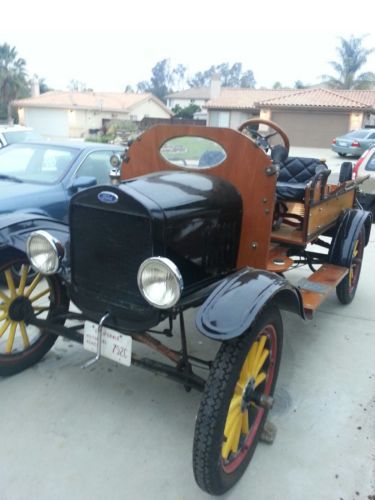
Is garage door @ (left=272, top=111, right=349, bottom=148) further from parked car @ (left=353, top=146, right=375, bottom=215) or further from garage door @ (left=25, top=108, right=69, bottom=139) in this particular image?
parked car @ (left=353, top=146, right=375, bottom=215)

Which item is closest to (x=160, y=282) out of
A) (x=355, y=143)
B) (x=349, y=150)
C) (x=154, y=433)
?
(x=154, y=433)

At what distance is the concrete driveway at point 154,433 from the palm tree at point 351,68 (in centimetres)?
4130

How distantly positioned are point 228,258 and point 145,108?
4261 centimetres

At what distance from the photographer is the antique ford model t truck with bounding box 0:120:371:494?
2.20 m

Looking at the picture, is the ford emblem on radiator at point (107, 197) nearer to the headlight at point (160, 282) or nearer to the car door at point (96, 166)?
the headlight at point (160, 282)

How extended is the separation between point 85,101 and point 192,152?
3863cm

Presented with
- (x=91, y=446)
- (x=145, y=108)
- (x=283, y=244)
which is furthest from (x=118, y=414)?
(x=145, y=108)

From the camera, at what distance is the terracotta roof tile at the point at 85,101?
123ft

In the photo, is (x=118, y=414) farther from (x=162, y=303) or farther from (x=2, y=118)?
(x=2, y=118)

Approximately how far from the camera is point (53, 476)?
2.35 metres

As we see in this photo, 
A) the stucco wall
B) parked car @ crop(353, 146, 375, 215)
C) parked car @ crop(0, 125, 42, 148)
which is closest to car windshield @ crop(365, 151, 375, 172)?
parked car @ crop(353, 146, 375, 215)

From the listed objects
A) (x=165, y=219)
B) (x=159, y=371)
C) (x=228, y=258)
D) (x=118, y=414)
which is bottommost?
(x=118, y=414)

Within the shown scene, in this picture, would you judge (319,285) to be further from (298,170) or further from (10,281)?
(10,281)

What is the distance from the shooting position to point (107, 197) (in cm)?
251
